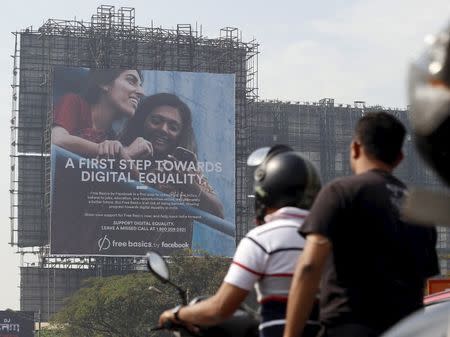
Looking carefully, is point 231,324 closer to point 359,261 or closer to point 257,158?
point 359,261

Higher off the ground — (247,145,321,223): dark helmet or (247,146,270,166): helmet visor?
(247,146,270,166): helmet visor

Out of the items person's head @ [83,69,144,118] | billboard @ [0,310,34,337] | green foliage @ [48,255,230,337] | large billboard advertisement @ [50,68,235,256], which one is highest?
person's head @ [83,69,144,118]

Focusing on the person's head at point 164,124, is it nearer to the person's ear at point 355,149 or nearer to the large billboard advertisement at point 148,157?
the large billboard advertisement at point 148,157

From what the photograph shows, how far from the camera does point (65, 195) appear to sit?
75750 millimetres

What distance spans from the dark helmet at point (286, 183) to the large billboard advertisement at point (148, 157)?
71.5 metres

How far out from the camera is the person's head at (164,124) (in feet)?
251

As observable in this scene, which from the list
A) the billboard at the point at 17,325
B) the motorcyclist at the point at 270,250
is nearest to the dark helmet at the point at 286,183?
the motorcyclist at the point at 270,250

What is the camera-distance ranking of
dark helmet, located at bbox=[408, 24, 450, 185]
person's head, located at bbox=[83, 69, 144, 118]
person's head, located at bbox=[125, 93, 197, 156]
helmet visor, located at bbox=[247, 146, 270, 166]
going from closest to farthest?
dark helmet, located at bbox=[408, 24, 450, 185] < helmet visor, located at bbox=[247, 146, 270, 166] < person's head, located at bbox=[125, 93, 197, 156] < person's head, located at bbox=[83, 69, 144, 118]

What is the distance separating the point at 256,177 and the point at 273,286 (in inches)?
16.1

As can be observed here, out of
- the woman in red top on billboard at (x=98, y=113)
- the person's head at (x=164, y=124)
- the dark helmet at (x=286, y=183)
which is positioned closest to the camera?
the dark helmet at (x=286, y=183)

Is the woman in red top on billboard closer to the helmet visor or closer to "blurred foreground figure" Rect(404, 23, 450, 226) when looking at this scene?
the helmet visor

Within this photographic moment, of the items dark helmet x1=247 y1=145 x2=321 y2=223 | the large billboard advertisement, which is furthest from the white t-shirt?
the large billboard advertisement

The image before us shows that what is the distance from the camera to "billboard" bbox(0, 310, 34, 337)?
94938 millimetres

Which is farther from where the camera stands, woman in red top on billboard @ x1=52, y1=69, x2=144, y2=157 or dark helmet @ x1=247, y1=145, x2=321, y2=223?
woman in red top on billboard @ x1=52, y1=69, x2=144, y2=157
